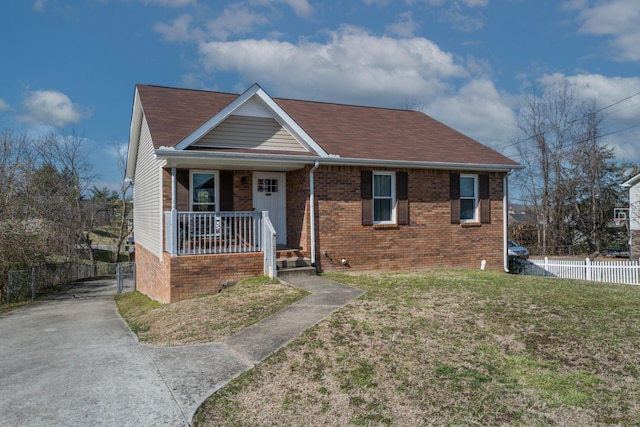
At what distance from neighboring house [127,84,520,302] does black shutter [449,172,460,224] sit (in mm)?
31

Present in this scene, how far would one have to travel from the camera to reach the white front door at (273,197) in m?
13.8

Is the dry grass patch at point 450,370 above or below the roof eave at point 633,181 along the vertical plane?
below

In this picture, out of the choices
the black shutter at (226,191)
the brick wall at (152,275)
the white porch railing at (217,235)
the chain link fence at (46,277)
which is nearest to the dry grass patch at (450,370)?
the white porch railing at (217,235)

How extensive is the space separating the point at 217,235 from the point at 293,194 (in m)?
2.59

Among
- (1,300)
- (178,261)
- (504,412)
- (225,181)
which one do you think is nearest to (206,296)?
(178,261)

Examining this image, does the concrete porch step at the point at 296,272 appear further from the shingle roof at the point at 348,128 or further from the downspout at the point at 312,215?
the shingle roof at the point at 348,128

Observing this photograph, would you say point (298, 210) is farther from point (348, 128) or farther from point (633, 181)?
point (633, 181)

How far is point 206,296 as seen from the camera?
36.7ft

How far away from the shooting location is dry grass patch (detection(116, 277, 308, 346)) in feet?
25.5

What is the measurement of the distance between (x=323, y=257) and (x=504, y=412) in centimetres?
862

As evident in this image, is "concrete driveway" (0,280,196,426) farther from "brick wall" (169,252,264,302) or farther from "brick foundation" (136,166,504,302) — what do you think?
"brick foundation" (136,166,504,302)

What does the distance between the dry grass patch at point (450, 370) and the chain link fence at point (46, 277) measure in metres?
16.4

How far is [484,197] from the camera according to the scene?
50.2 feet

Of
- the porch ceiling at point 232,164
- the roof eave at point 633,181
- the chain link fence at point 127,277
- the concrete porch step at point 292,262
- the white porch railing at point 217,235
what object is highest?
the roof eave at point 633,181
